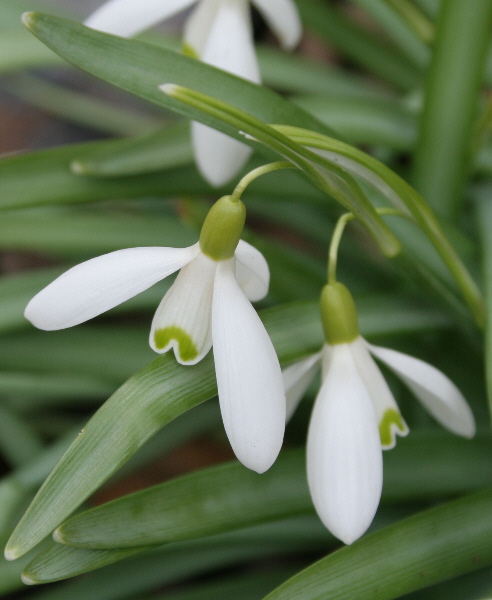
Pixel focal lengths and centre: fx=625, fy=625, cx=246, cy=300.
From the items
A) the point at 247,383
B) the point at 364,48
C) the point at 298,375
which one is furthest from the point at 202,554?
the point at 364,48

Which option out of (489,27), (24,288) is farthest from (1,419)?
(489,27)

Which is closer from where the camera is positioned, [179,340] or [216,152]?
[179,340]

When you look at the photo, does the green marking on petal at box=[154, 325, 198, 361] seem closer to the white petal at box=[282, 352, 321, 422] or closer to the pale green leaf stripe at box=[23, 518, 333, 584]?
the white petal at box=[282, 352, 321, 422]

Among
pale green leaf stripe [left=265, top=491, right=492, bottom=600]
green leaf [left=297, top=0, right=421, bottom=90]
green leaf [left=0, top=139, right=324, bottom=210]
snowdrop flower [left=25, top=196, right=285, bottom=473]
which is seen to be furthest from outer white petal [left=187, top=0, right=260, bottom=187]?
green leaf [left=297, top=0, right=421, bottom=90]

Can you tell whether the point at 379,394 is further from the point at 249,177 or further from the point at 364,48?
the point at 364,48

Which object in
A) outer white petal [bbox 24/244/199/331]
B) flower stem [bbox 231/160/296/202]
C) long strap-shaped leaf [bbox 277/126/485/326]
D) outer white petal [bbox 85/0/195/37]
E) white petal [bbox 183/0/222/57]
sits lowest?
outer white petal [bbox 24/244/199/331]

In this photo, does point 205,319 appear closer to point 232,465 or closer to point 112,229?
point 232,465
